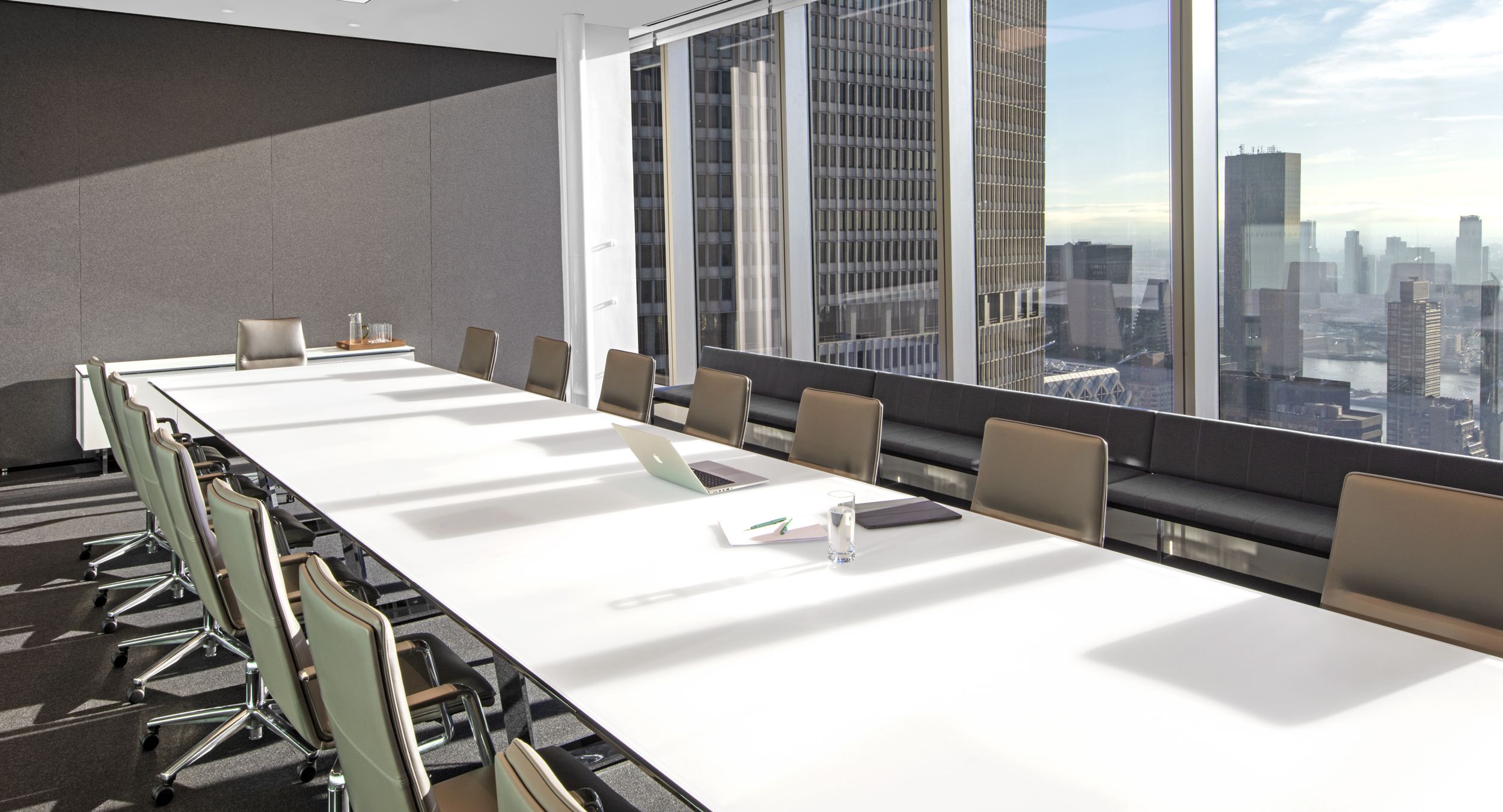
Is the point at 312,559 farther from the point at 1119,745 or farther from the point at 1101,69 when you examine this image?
the point at 1101,69

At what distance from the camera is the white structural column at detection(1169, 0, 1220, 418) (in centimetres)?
578

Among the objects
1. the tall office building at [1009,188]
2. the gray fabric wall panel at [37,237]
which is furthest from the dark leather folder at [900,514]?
the gray fabric wall panel at [37,237]

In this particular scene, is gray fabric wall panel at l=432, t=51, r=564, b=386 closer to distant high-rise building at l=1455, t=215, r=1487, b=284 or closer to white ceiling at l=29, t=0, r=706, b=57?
white ceiling at l=29, t=0, r=706, b=57

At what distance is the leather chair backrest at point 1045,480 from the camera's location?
3373 mm

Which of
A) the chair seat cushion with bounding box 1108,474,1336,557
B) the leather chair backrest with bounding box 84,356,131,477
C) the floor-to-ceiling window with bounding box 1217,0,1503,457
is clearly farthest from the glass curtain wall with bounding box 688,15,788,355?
the leather chair backrest with bounding box 84,356,131,477

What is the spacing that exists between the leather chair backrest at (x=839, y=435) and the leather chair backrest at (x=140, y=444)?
2.39 m

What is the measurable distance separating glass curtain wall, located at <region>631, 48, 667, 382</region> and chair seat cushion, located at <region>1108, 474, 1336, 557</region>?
5885 mm

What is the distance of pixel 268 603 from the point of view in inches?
100

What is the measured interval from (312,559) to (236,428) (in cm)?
321

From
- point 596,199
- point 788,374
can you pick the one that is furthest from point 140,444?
point 596,199

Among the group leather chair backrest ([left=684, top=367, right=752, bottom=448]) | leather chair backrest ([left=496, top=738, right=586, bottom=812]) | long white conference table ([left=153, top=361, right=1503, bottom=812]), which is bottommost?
long white conference table ([left=153, top=361, right=1503, bottom=812])

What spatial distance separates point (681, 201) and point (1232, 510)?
6.58m

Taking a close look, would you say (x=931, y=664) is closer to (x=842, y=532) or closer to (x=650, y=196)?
(x=842, y=532)

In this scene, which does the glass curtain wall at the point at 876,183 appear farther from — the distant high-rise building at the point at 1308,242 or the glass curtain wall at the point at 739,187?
Answer: the distant high-rise building at the point at 1308,242
